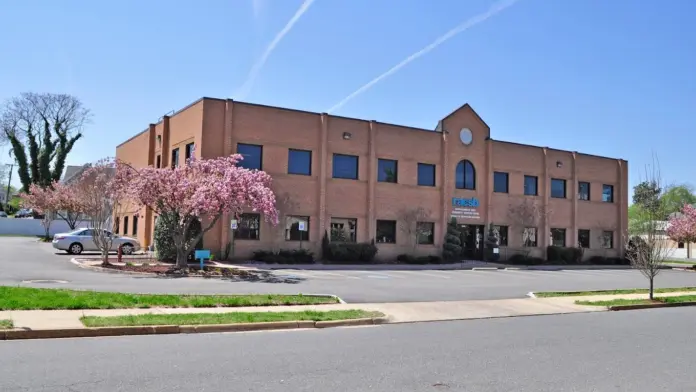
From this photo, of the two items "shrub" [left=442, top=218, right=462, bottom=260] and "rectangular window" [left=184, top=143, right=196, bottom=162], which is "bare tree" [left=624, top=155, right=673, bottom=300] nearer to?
"shrub" [left=442, top=218, right=462, bottom=260]

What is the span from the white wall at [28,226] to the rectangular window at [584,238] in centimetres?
4423

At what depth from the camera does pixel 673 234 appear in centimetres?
4259

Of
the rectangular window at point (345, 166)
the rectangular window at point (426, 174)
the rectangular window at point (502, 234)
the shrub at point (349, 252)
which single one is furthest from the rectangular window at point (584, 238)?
the rectangular window at point (345, 166)

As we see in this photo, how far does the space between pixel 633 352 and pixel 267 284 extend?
12081 mm

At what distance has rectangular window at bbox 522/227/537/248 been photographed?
3962cm

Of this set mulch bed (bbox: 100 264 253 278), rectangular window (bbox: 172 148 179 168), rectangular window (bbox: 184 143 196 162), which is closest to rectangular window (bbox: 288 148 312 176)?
rectangular window (bbox: 184 143 196 162)

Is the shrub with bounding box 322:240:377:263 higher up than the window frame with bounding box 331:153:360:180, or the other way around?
the window frame with bounding box 331:153:360:180

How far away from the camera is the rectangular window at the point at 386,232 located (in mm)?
34031

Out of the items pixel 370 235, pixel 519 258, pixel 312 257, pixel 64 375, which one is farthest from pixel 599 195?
pixel 64 375

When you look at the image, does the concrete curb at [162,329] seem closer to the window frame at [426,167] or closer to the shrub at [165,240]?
the shrub at [165,240]

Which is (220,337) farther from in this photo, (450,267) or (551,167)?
(551,167)

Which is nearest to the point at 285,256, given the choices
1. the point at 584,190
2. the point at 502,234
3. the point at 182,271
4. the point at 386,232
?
the point at 386,232

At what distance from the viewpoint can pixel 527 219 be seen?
39.3m

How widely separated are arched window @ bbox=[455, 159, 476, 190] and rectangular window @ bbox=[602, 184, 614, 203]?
13216mm
